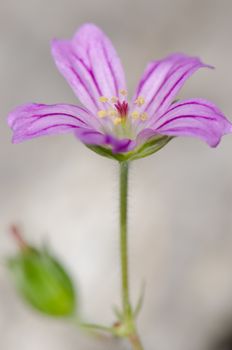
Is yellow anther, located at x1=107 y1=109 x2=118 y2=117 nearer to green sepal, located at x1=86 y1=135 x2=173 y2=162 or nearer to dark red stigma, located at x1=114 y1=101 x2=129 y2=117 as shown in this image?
dark red stigma, located at x1=114 y1=101 x2=129 y2=117

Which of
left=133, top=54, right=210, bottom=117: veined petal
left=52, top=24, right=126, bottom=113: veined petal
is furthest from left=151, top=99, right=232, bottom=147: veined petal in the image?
left=52, top=24, right=126, bottom=113: veined petal

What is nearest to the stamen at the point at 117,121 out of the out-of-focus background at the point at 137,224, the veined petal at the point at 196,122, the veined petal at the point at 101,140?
the veined petal at the point at 196,122

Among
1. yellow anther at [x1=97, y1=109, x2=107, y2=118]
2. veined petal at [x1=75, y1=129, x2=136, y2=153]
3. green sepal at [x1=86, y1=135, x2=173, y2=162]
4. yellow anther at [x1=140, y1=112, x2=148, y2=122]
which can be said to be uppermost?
veined petal at [x1=75, y1=129, x2=136, y2=153]

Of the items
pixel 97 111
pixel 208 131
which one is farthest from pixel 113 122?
pixel 208 131

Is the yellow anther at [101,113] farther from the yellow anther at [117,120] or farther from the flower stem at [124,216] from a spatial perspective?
the flower stem at [124,216]

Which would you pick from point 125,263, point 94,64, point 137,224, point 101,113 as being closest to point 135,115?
point 101,113

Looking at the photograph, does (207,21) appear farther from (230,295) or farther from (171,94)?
(171,94)
